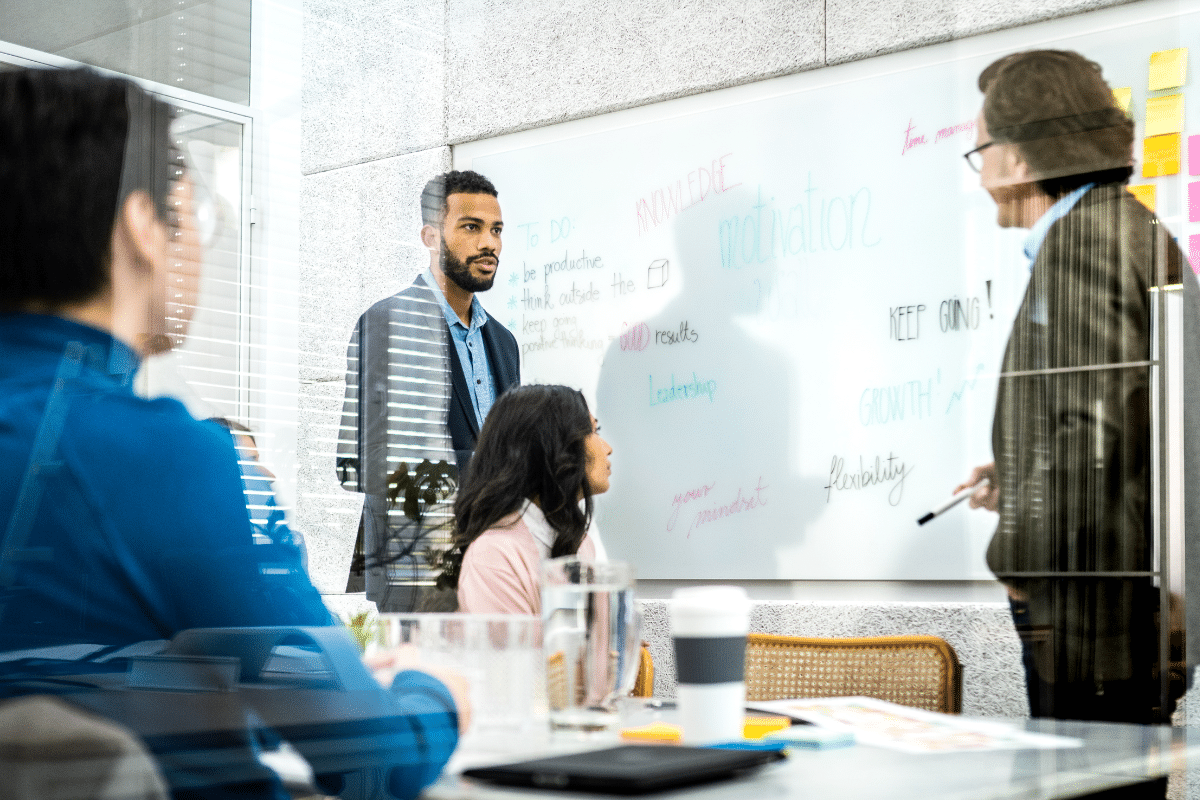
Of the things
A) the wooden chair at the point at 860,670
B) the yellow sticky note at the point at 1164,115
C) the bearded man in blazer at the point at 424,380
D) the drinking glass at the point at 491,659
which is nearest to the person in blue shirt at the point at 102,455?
the drinking glass at the point at 491,659

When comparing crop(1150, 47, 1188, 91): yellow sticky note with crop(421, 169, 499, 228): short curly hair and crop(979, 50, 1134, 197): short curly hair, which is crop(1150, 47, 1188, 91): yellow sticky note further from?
crop(421, 169, 499, 228): short curly hair

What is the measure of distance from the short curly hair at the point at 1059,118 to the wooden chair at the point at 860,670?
3.36 ft

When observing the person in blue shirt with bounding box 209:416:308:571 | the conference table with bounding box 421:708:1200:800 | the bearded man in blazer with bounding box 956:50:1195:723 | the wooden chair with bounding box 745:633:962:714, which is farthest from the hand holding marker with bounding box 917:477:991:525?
the person in blue shirt with bounding box 209:416:308:571

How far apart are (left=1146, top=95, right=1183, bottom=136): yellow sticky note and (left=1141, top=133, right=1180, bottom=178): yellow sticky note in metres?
0.01

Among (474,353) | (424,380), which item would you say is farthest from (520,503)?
(474,353)

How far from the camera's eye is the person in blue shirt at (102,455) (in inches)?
36.0

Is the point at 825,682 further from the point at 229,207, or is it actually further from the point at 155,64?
the point at 155,64

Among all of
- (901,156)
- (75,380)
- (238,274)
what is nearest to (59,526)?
(75,380)

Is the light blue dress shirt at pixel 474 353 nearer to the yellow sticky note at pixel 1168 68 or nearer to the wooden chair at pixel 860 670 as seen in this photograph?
the wooden chair at pixel 860 670

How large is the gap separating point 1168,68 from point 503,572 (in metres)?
1.56

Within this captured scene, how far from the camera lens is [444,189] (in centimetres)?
A: 280

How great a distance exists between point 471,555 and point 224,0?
119 cm

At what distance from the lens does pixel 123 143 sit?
3.63ft

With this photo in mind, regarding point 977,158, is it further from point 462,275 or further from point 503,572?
point 503,572
